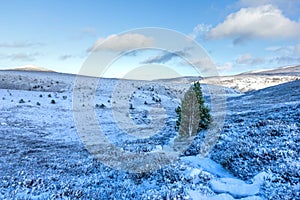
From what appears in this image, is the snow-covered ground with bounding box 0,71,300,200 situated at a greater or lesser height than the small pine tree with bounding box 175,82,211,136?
lesser

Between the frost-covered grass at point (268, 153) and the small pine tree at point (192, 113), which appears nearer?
the frost-covered grass at point (268, 153)

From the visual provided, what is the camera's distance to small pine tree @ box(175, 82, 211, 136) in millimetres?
27625

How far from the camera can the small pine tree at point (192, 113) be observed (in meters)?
27.6

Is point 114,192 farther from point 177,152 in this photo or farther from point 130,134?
point 130,134

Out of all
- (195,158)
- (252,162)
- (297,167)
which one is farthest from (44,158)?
(297,167)

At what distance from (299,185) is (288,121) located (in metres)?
13.4

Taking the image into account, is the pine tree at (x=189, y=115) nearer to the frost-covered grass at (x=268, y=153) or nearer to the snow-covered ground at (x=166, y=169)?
the snow-covered ground at (x=166, y=169)

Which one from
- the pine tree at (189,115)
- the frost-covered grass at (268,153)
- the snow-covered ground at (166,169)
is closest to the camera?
the snow-covered ground at (166,169)

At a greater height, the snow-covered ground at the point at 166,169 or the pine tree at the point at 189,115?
the pine tree at the point at 189,115

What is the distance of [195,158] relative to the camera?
19.8 metres

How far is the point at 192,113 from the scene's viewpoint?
91.2 feet

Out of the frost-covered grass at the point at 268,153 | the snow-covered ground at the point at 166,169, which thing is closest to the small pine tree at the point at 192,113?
the snow-covered ground at the point at 166,169

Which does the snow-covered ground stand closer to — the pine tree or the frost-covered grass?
the frost-covered grass

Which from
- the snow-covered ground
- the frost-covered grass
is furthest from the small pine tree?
the frost-covered grass
